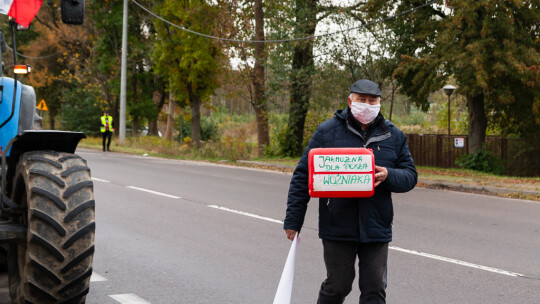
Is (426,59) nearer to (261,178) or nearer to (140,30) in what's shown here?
(261,178)

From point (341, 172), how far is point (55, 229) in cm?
192

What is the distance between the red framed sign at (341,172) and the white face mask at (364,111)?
0.28 meters

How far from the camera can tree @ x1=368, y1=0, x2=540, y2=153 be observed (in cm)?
2038

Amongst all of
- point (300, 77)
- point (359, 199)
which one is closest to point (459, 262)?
point (359, 199)

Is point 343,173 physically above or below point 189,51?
below

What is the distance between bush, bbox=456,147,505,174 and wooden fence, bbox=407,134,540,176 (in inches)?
25.0

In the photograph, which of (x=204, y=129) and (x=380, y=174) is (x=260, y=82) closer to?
(x=204, y=129)

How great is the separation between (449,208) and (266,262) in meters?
6.26

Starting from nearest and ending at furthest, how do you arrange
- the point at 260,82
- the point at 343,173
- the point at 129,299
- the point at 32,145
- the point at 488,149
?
the point at 343,173
the point at 32,145
the point at 129,299
the point at 488,149
the point at 260,82

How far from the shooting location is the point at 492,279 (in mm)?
Result: 6902

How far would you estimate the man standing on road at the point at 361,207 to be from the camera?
4492mm

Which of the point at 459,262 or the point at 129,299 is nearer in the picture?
the point at 129,299

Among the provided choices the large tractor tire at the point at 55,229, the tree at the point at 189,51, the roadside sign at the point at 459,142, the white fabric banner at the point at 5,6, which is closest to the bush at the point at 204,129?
the tree at the point at 189,51

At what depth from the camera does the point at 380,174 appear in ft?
14.5
